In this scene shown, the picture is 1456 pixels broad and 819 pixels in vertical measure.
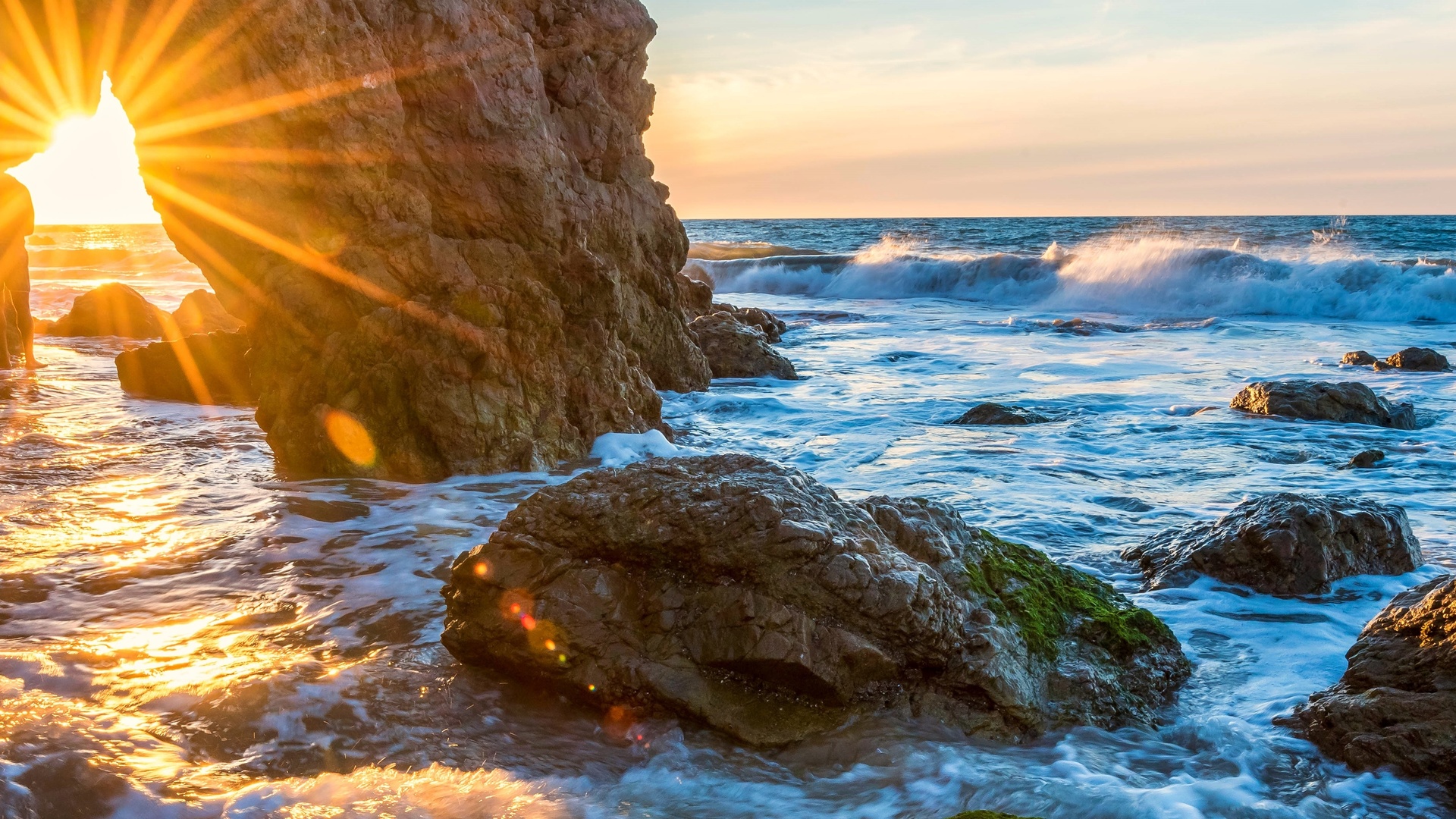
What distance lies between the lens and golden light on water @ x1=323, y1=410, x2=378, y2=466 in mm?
7180

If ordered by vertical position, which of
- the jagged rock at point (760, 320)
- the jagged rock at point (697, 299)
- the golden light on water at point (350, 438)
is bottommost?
the golden light on water at point (350, 438)

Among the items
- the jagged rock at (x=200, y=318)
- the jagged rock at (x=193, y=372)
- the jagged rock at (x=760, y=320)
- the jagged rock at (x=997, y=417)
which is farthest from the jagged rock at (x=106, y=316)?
the jagged rock at (x=997, y=417)

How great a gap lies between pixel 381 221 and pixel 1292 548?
6.19 m

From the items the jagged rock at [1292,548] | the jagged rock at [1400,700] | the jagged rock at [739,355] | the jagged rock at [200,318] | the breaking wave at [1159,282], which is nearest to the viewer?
the jagged rock at [1400,700]

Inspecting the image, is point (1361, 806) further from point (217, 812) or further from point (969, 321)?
point (969, 321)

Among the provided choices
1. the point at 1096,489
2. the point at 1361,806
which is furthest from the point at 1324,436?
the point at 1361,806

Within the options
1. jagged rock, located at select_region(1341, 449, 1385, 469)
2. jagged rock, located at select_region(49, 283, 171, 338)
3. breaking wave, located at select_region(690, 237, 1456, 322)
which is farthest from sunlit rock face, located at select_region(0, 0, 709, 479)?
breaking wave, located at select_region(690, 237, 1456, 322)

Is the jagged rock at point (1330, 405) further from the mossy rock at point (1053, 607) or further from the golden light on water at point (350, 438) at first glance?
the golden light on water at point (350, 438)

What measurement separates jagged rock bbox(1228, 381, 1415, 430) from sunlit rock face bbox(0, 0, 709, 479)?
6.84 meters

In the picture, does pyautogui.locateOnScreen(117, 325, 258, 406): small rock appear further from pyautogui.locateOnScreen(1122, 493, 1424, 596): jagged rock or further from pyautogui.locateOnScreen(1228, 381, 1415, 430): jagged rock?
pyautogui.locateOnScreen(1228, 381, 1415, 430): jagged rock

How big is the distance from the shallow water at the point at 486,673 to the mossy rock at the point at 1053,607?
0.31 metres

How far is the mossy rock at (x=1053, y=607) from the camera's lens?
13.8 ft

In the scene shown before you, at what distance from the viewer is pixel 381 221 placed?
738 centimetres

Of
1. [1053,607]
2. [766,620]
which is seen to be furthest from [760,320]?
[766,620]
